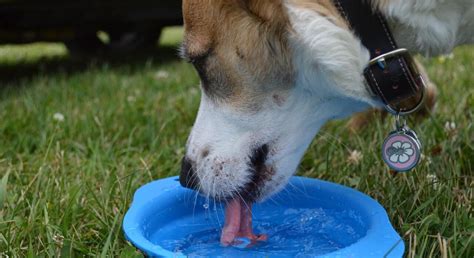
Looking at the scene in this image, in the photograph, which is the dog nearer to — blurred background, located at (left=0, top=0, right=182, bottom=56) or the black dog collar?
the black dog collar

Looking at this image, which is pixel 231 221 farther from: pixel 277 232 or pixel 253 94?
pixel 253 94

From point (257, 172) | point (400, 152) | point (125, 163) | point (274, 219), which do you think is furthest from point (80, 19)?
point (400, 152)

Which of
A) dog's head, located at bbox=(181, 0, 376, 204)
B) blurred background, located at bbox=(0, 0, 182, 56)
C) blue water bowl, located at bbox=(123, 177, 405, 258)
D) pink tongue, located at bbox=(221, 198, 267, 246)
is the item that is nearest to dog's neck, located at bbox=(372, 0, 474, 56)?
dog's head, located at bbox=(181, 0, 376, 204)

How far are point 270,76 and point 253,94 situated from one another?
0.07 meters

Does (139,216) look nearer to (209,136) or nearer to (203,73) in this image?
(209,136)

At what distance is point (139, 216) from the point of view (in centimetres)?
156

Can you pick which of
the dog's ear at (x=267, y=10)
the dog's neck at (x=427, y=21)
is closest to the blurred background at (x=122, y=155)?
the dog's neck at (x=427, y=21)

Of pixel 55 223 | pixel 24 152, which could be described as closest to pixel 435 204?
pixel 55 223

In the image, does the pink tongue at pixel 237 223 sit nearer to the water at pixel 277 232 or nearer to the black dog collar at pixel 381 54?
the water at pixel 277 232

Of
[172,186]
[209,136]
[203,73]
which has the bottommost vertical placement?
[172,186]

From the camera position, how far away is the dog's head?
5.09 ft

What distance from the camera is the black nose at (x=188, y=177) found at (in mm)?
1666

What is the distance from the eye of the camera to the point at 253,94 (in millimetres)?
1619

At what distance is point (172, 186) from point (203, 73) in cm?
34
